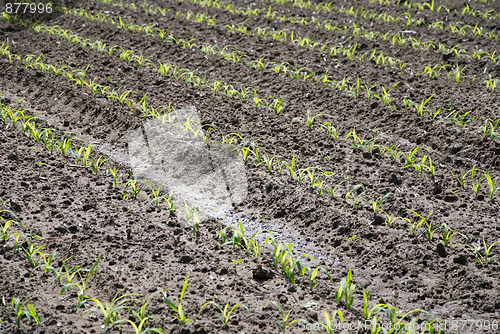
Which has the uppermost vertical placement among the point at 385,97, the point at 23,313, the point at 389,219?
the point at 385,97

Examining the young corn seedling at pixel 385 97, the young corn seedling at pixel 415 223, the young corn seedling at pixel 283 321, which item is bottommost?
the young corn seedling at pixel 283 321

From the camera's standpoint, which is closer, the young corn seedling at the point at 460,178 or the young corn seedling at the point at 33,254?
the young corn seedling at the point at 33,254

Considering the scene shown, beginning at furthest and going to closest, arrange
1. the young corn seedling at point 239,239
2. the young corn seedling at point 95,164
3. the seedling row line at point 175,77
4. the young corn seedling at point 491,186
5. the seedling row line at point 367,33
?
the seedling row line at point 367,33 → the seedling row line at point 175,77 → the young corn seedling at point 95,164 → the young corn seedling at point 491,186 → the young corn seedling at point 239,239

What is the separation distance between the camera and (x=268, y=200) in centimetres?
406

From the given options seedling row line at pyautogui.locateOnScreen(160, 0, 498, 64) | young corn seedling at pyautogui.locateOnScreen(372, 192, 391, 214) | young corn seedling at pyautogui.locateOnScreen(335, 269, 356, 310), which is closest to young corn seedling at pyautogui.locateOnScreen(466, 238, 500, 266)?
young corn seedling at pyautogui.locateOnScreen(372, 192, 391, 214)

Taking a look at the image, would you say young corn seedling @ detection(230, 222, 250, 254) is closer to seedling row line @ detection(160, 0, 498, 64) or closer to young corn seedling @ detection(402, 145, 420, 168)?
young corn seedling @ detection(402, 145, 420, 168)

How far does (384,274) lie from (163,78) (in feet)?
12.7

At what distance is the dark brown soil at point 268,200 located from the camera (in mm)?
2883

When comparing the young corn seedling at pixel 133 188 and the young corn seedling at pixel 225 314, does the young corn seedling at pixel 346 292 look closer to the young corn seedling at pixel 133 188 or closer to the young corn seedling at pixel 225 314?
the young corn seedling at pixel 225 314

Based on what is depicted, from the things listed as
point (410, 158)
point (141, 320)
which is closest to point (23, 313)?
point (141, 320)

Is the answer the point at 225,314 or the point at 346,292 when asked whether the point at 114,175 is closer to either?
the point at 225,314

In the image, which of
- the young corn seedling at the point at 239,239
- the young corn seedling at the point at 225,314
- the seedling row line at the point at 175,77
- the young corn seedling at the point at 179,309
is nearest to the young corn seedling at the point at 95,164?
the seedling row line at the point at 175,77

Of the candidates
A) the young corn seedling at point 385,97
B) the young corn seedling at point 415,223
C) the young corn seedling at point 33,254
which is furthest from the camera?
the young corn seedling at point 385,97

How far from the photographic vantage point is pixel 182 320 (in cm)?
267
